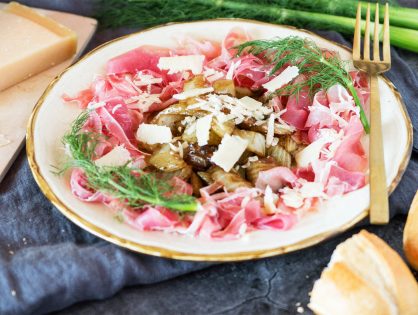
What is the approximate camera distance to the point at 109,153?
183 cm

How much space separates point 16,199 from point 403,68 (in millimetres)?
1514

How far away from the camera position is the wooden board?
2102mm

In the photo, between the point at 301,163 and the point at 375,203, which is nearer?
the point at 375,203

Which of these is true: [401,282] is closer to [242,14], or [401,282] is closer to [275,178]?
[275,178]

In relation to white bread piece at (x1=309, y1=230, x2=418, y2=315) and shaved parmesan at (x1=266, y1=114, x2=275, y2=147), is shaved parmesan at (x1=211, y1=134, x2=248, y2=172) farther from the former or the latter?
white bread piece at (x1=309, y1=230, x2=418, y2=315)

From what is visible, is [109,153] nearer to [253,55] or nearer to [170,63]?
[170,63]

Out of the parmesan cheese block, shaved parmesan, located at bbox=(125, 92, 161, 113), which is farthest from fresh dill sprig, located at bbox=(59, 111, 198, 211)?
the parmesan cheese block

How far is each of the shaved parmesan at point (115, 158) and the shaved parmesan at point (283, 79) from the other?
53cm

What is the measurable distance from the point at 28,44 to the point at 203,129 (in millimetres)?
969

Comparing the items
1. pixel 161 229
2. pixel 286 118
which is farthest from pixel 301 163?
pixel 161 229

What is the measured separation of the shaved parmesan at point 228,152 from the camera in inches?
70.4

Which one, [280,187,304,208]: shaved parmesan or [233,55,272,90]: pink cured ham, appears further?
[233,55,272,90]: pink cured ham

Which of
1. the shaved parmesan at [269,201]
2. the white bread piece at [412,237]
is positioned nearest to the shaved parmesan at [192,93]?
the shaved parmesan at [269,201]

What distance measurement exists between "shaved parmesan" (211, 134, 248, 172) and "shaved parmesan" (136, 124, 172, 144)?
0.18 meters
